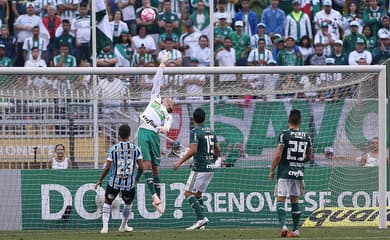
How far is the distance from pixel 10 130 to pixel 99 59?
4.21 metres

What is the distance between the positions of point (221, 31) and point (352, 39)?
3.28 metres

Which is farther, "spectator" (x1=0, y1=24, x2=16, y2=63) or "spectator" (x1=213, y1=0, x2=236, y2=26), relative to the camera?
"spectator" (x1=213, y1=0, x2=236, y2=26)

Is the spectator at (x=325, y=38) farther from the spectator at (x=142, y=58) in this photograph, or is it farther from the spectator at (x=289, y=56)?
the spectator at (x=142, y=58)

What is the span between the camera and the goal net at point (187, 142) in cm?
1909

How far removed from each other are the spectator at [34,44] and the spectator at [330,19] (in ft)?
22.5

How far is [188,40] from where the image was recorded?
78.0 feet

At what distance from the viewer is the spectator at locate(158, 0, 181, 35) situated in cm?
2403

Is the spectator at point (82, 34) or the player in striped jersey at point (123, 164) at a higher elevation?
the spectator at point (82, 34)

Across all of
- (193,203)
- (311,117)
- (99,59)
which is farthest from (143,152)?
(99,59)

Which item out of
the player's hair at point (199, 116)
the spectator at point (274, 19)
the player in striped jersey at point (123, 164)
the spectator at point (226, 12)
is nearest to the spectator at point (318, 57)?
the spectator at point (274, 19)

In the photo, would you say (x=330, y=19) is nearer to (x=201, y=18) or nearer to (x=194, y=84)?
(x=201, y=18)

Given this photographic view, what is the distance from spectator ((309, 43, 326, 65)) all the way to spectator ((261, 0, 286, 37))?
99 centimetres

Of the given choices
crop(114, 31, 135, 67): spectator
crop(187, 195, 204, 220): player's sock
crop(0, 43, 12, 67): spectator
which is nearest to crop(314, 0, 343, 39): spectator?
crop(114, 31, 135, 67): spectator

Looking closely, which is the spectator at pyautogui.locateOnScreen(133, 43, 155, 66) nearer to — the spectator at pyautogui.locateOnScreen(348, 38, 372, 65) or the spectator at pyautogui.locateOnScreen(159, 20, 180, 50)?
the spectator at pyautogui.locateOnScreen(159, 20, 180, 50)
